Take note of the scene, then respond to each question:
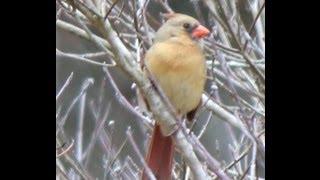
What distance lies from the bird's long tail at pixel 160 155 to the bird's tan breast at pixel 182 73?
14 centimetres

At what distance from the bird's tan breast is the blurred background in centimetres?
10

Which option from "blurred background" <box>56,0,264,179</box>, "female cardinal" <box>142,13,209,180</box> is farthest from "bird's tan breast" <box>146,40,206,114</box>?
"blurred background" <box>56,0,264,179</box>

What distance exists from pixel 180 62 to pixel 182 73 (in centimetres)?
4

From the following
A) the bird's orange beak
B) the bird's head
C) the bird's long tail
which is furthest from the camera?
the bird's head

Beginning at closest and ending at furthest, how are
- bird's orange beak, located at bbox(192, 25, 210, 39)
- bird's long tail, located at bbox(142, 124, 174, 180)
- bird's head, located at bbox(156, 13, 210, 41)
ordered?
1. bird's long tail, located at bbox(142, 124, 174, 180)
2. bird's orange beak, located at bbox(192, 25, 210, 39)
3. bird's head, located at bbox(156, 13, 210, 41)

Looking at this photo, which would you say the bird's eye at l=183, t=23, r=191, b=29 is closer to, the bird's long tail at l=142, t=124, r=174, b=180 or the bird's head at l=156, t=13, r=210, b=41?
the bird's head at l=156, t=13, r=210, b=41

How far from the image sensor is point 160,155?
97.3 inches

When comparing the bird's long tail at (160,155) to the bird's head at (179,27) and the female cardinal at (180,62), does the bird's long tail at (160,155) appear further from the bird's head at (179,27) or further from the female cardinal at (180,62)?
the bird's head at (179,27)

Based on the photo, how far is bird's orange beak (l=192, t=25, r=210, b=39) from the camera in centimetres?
255

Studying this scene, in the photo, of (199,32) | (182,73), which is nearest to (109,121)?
(182,73)

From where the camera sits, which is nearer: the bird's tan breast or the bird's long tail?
the bird's long tail

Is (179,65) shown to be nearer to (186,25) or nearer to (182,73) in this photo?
(182,73)
